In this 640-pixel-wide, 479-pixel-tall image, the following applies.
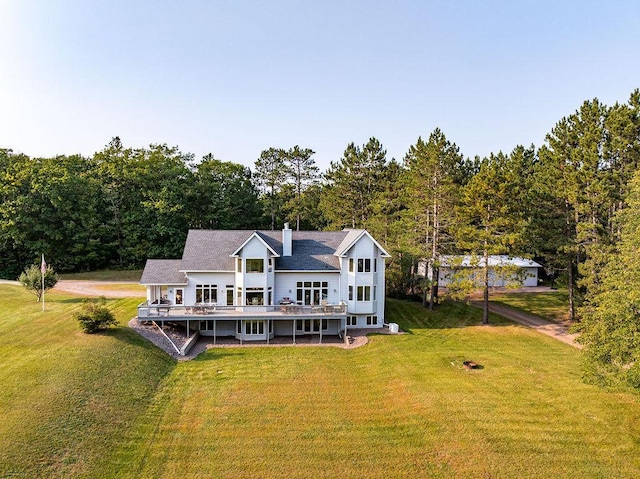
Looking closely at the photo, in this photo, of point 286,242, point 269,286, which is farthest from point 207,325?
point 286,242

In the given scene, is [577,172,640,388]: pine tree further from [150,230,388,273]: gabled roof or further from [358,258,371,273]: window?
[150,230,388,273]: gabled roof

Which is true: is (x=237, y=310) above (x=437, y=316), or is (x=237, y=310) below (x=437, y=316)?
above

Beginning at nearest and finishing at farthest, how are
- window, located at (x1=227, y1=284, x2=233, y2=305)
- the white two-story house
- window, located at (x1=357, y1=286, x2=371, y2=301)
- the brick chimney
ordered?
the white two-story house → window, located at (x1=227, y1=284, x2=233, y2=305) → window, located at (x1=357, y1=286, x2=371, y2=301) → the brick chimney

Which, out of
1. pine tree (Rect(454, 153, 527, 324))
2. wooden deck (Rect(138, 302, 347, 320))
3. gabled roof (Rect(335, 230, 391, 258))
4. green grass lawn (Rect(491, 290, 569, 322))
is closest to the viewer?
wooden deck (Rect(138, 302, 347, 320))

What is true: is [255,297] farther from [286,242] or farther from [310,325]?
[286,242]

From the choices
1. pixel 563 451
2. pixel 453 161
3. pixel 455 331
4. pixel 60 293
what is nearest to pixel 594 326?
pixel 563 451

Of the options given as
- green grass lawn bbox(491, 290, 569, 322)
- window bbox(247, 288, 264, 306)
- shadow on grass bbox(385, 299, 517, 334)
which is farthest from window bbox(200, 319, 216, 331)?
green grass lawn bbox(491, 290, 569, 322)

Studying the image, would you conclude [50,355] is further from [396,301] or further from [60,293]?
[396,301]
